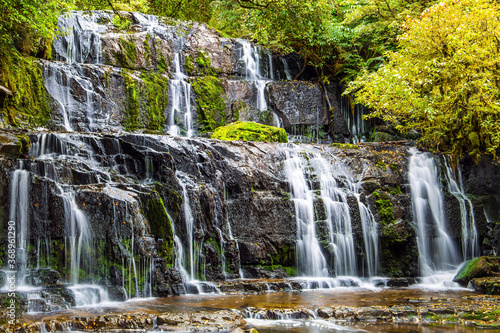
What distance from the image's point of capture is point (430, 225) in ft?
41.6

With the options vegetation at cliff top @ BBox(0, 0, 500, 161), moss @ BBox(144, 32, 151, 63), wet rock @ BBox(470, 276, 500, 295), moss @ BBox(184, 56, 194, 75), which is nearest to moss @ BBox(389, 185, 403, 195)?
vegetation at cliff top @ BBox(0, 0, 500, 161)

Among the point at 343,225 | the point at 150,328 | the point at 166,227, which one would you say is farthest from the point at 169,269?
the point at 343,225

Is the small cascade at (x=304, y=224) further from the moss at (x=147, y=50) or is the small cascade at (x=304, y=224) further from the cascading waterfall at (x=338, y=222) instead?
the moss at (x=147, y=50)

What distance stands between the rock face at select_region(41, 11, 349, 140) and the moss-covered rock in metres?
9.28

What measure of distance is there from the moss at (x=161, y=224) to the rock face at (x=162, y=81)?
18.8ft

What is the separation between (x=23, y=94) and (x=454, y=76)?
13240 millimetres

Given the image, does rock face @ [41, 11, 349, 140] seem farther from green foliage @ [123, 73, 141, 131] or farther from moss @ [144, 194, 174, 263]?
moss @ [144, 194, 174, 263]

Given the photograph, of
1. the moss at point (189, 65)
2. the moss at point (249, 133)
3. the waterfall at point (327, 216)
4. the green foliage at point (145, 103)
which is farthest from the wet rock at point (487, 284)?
the moss at point (189, 65)

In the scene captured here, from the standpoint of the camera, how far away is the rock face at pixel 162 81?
14.5 meters

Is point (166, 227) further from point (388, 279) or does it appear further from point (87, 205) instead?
point (388, 279)

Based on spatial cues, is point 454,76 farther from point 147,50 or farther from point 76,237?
point 76,237

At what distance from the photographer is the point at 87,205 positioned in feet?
29.1

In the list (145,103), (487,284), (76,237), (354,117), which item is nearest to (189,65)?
(145,103)

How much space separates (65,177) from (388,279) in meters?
8.17
